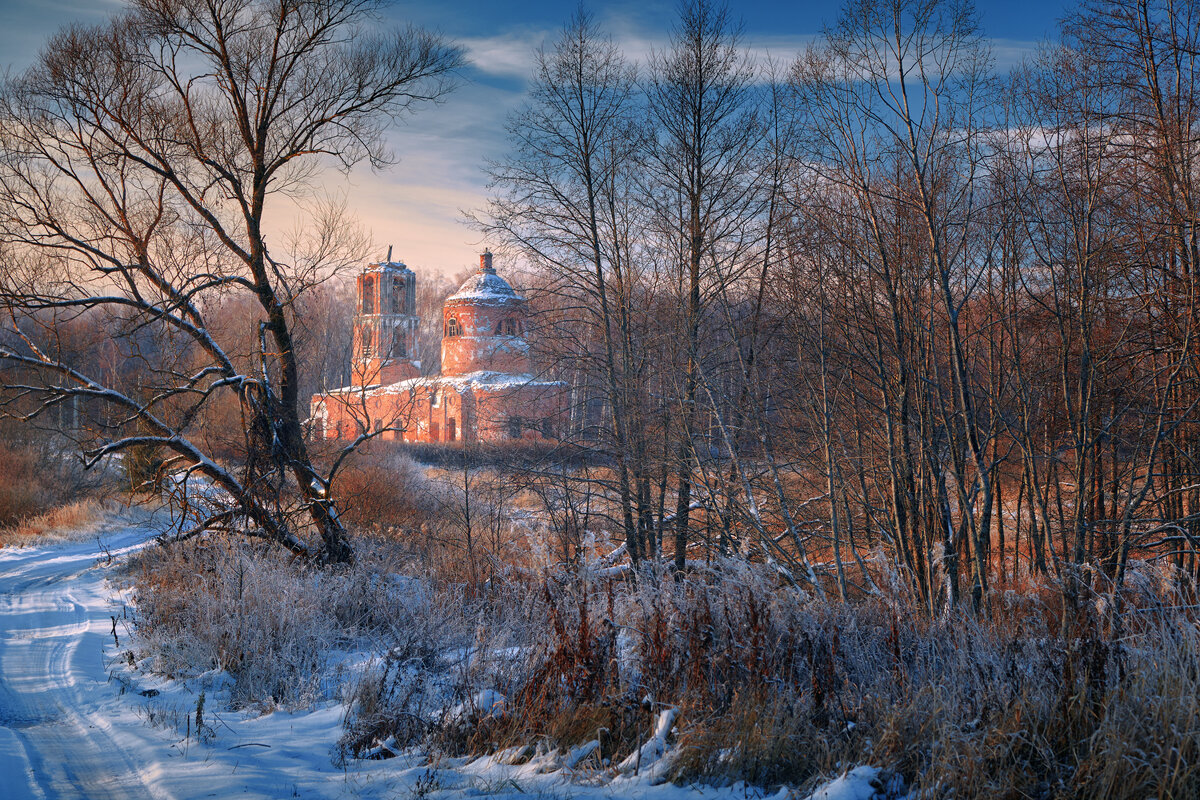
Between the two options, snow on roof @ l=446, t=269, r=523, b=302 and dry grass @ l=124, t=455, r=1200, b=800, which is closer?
dry grass @ l=124, t=455, r=1200, b=800

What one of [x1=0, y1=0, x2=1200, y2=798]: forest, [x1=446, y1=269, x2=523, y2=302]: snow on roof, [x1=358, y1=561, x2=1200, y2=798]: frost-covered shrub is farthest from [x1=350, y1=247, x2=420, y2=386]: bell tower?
[x1=358, y1=561, x2=1200, y2=798]: frost-covered shrub

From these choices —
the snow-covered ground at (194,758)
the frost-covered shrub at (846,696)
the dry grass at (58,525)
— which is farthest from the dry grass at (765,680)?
the dry grass at (58,525)

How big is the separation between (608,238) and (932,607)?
7.14m

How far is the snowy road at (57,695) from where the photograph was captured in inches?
153

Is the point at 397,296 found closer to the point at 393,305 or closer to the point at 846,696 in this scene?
the point at 393,305

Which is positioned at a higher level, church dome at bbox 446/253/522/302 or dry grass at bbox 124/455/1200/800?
church dome at bbox 446/253/522/302

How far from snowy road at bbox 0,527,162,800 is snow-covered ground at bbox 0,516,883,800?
0.01 metres

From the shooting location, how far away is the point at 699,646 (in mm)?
4480

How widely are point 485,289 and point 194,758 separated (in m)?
32.4

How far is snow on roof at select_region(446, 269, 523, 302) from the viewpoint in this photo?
115 ft

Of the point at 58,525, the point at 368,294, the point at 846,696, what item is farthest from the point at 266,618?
the point at 368,294

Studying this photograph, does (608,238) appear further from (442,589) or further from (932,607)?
(932,607)

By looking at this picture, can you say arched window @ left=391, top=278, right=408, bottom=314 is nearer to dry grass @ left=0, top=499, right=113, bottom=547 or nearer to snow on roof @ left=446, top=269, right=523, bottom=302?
snow on roof @ left=446, top=269, right=523, bottom=302

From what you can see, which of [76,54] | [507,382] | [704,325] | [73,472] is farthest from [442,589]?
[507,382]
